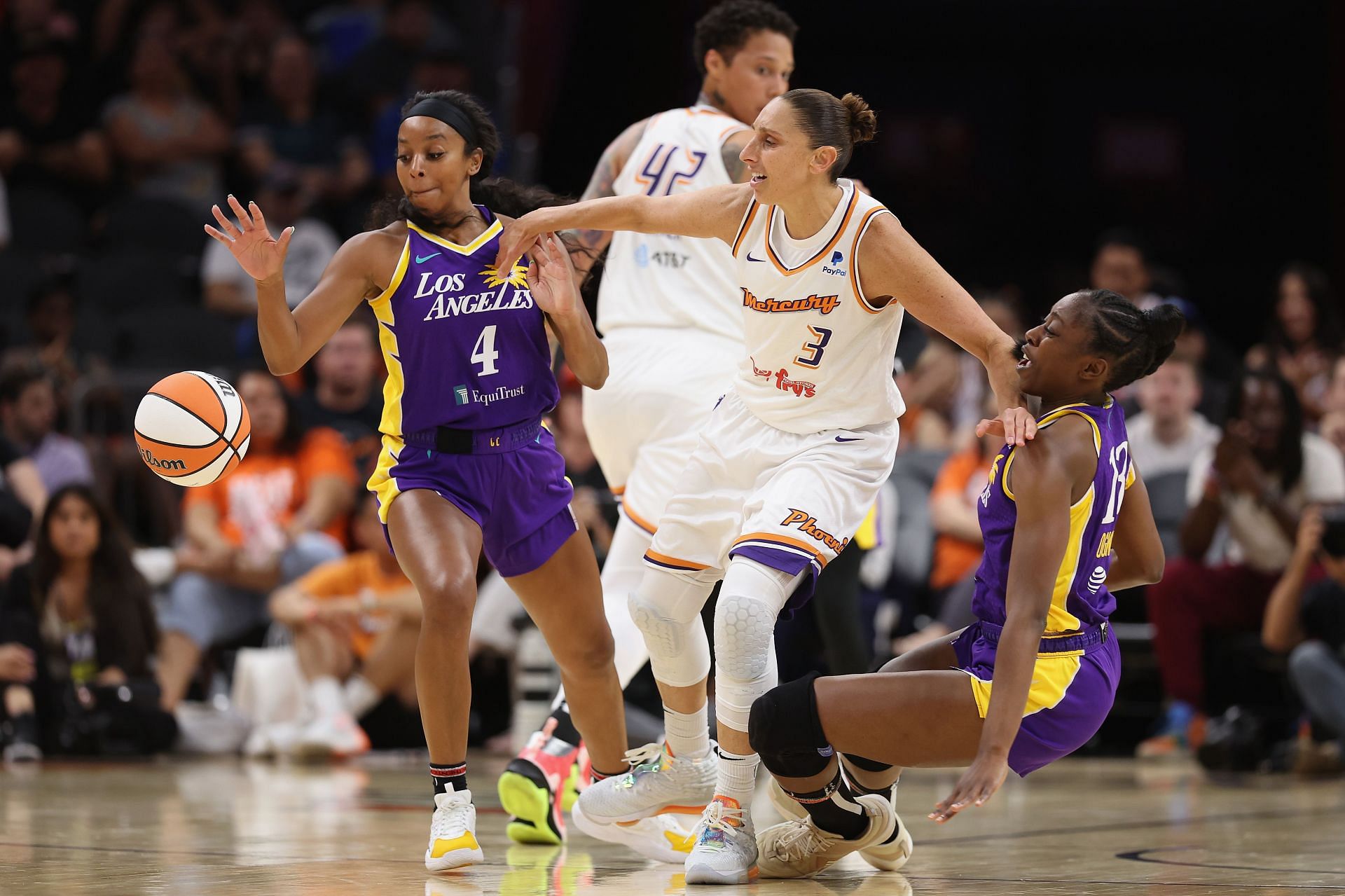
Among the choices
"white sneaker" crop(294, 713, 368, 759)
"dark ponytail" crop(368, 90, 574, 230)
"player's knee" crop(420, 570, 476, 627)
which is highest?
"dark ponytail" crop(368, 90, 574, 230)

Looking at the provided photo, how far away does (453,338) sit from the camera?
Answer: 15.3ft

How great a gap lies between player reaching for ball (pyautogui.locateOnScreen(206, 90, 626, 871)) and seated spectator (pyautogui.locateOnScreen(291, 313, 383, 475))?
488cm

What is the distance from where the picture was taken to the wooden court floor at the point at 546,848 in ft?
13.6

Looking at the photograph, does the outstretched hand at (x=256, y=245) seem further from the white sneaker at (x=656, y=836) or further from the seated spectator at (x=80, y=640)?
the seated spectator at (x=80, y=640)

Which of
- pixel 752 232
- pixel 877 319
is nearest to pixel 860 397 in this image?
pixel 877 319

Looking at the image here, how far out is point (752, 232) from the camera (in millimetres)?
4512

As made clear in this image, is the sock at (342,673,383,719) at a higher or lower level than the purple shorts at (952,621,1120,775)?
lower

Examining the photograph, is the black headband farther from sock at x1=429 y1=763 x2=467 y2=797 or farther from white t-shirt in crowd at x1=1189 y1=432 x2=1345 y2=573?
white t-shirt in crowd at x1=1189 y1=432 x2=1345 y2=573

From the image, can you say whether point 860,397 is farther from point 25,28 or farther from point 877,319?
point 25,28

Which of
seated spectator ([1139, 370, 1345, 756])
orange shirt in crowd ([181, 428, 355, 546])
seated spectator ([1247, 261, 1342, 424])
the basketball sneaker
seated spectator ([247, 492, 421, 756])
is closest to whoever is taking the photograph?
the basketball sneaker

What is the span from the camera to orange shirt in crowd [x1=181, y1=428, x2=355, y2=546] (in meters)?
9.17

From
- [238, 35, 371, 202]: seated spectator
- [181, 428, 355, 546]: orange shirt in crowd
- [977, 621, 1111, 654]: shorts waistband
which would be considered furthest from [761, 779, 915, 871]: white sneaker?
[238, 35, 371, 202]: seated spectator

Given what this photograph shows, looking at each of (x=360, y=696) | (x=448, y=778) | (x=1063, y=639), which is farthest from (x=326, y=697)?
(x=1063, y=639)

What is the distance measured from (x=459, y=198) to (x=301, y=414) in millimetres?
5127
